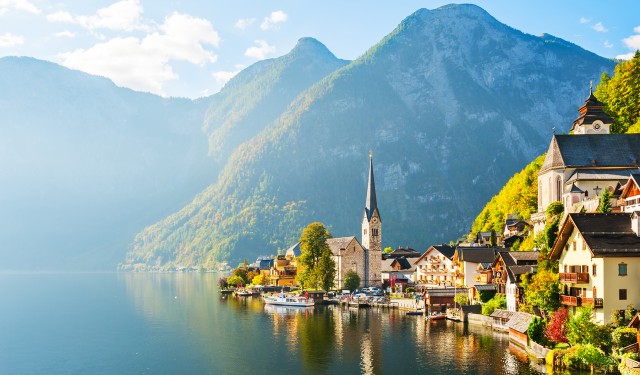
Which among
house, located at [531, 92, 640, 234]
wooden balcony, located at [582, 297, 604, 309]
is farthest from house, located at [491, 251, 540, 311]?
wooden balcony, located at [582, 297, 604, 309]

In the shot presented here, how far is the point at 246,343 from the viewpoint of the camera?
73.9 m

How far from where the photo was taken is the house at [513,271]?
77250 mm

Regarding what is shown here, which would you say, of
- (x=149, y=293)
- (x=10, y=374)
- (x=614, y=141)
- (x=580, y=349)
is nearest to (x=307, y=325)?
(x=10, y=374)

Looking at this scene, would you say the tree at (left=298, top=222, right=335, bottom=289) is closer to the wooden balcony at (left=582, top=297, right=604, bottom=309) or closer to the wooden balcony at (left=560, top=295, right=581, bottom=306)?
the wooden balcony at (left=560, top=295, right=581, bottom=306)

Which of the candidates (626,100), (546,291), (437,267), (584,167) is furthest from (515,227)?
(546,291)

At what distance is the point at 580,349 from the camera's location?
5109 cm

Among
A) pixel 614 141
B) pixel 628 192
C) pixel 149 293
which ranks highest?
pixel 614 141

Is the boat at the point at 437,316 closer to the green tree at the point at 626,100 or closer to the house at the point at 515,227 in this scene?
the house at the point at 515,227

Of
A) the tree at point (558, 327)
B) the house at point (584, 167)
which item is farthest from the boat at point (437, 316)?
the tree at point (558, 327)

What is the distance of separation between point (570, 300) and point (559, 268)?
532cm

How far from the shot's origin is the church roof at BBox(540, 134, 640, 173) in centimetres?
8729

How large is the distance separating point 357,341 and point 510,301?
22.0m

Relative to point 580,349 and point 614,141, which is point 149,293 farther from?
point 580,349

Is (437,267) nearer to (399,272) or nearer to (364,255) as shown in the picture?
(399,272)
